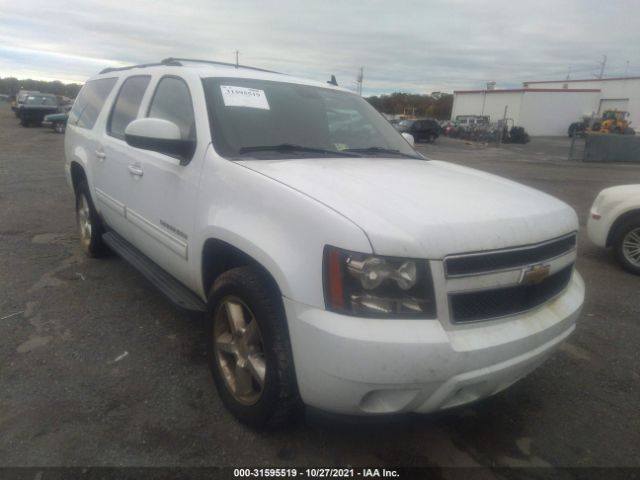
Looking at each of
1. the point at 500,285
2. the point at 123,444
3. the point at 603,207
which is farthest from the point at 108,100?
the point at 603,207

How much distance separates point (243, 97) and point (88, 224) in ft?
9.28

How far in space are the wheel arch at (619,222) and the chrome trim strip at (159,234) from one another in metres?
4.94

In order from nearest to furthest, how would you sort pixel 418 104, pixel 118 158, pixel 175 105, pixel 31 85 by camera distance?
1. pixel 175 105
2. pixel 118 158
3. pixel 31 85
4. pixel 418 104

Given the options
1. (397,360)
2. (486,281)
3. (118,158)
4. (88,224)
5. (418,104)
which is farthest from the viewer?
(418,104)

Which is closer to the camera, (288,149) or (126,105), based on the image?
(288,149)

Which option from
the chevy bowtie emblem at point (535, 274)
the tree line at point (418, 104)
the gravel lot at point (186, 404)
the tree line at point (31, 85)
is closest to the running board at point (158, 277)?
the gravel lot at point (186, 404)

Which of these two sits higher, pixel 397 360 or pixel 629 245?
pixel 397 360

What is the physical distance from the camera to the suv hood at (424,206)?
193 centimetres

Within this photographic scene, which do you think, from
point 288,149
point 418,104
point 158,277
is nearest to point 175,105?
point 288,149

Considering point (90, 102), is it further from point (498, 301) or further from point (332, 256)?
point (498, 301)

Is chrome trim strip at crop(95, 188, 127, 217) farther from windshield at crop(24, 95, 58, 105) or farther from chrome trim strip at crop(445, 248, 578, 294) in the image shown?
windshield at crop(24, 95, 58, 105)

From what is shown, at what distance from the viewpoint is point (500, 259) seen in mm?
2062

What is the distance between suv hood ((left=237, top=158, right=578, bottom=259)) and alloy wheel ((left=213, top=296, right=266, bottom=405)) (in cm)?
73

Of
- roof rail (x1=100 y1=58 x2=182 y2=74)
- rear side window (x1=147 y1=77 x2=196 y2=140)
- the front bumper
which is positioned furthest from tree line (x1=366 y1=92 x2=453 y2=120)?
the front bumper
